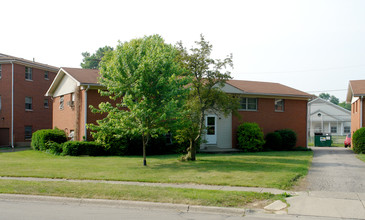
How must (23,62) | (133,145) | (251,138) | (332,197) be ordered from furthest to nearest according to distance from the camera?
(23,62) → (251,138) → (133,145) → (332,197)

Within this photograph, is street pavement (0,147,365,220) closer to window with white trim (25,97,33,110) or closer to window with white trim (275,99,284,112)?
window with white trim (275,99,284,112)

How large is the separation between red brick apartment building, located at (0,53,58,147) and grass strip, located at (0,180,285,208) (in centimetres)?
2275

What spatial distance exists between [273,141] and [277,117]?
2.39 m

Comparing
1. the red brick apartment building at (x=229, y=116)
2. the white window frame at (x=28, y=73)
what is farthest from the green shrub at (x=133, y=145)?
the white window frame at (x=28, y=73)

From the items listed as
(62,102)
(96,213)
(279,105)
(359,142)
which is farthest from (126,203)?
(279,105)

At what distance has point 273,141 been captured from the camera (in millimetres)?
24672

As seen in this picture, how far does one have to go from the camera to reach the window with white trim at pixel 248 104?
2541 cm

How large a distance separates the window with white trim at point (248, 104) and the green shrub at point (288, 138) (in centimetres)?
268

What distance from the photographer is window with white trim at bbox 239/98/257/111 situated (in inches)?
1000

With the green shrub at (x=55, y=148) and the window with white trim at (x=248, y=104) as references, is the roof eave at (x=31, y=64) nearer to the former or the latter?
the green shrub at (x=55, y=148)

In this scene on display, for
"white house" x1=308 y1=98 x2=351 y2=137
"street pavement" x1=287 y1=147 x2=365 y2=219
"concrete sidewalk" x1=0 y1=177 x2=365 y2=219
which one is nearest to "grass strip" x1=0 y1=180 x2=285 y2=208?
"concrete sidewalk" x1=0 y1=177 x2=365 y2=219

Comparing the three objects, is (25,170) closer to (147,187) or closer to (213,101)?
(147,187)

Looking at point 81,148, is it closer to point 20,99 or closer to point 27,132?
point 20,99

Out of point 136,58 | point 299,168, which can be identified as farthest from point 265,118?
point 136,58
